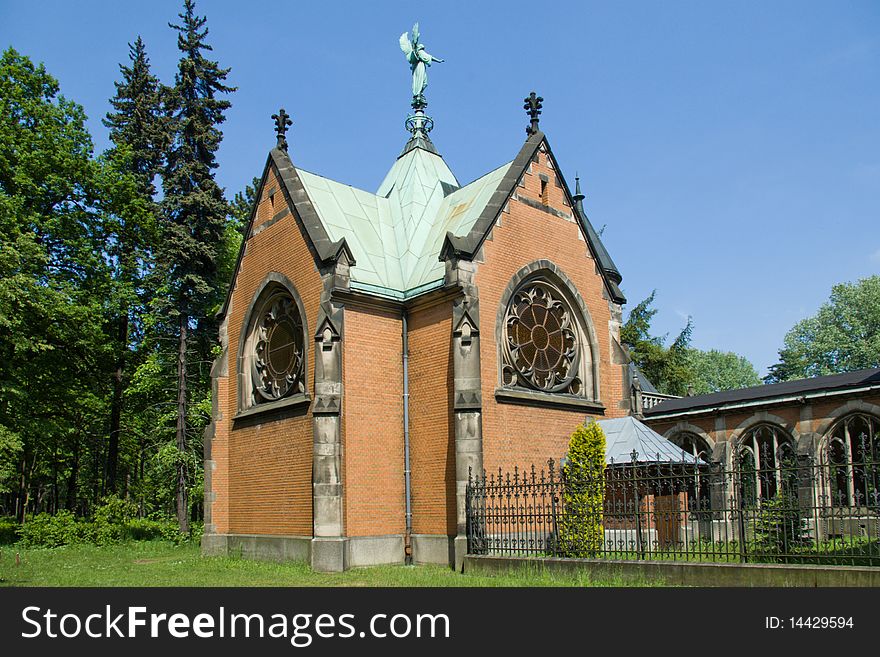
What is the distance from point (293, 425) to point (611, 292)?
9341 millimetres

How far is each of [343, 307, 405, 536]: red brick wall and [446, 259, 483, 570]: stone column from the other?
6.84 feet

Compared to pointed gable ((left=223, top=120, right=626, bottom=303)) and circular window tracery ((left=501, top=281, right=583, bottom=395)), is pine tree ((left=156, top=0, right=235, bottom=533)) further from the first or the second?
circular window tracery ((left=501, top=281, right=583, bottom=395))

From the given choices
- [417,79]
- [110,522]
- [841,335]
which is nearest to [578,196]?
[417,79]

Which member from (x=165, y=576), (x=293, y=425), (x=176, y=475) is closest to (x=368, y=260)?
(x=293, y=425)

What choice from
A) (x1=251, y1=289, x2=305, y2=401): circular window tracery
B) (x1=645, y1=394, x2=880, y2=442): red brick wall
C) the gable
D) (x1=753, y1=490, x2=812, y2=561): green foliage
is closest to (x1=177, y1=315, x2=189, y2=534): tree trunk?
(x1=251, y1=289, x2=305, y2=401): circular window tracery

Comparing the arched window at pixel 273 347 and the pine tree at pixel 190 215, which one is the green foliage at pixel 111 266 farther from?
the arched window at pixel 273 347

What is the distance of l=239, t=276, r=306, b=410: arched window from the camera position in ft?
63.0

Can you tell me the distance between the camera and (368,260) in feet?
63.5

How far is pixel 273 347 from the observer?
801 inches

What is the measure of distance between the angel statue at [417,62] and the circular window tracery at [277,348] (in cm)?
828

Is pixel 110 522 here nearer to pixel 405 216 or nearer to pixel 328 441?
pixel 328 441

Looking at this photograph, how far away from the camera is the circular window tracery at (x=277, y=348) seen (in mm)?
19250

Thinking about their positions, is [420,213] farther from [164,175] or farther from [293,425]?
[164,175]

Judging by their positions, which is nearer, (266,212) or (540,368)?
(540,368)
